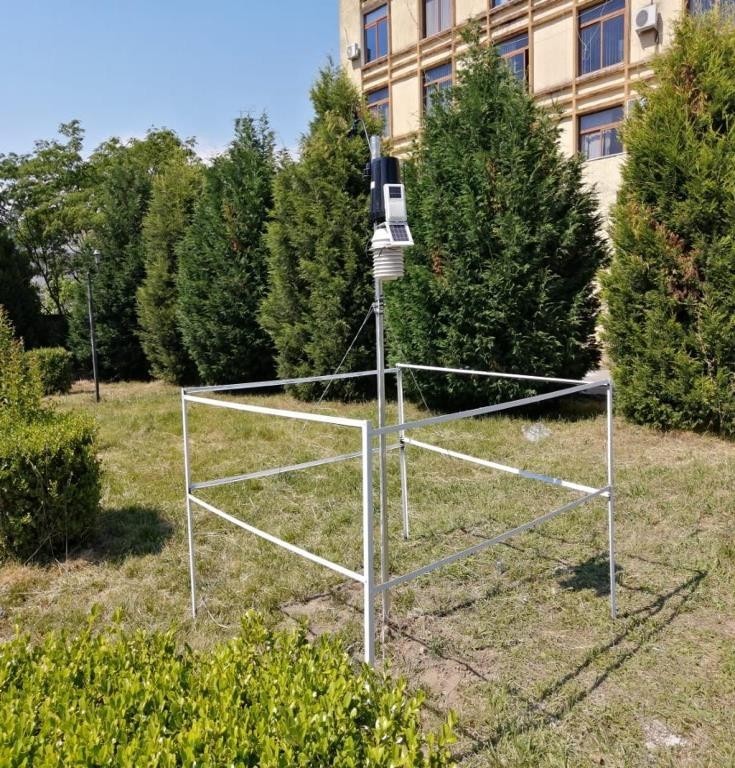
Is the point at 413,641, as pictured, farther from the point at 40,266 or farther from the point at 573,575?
the point at 40,266

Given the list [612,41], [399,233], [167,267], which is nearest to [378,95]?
[612,41]

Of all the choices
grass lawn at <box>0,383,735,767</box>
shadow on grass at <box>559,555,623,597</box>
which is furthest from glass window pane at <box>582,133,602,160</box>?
shadow on grass at <box>559,555,623,597</box>

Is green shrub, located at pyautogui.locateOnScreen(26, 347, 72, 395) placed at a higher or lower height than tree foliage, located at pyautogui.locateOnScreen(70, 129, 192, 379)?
lower

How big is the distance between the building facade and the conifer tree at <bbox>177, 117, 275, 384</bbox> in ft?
12.3

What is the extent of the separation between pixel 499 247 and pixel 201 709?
6.44 m

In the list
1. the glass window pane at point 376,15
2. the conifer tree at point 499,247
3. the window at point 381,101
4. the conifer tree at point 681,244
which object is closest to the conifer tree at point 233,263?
the conifer tree at point 499,247

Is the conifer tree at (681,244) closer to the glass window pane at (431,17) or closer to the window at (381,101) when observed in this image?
the glass window pane at (431,17)

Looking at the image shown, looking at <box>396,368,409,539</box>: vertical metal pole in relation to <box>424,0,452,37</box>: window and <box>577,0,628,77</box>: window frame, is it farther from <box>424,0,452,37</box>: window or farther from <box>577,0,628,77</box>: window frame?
<box>424,0,452,37</box>: window

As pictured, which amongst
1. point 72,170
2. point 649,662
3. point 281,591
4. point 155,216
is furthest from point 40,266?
point 649,662

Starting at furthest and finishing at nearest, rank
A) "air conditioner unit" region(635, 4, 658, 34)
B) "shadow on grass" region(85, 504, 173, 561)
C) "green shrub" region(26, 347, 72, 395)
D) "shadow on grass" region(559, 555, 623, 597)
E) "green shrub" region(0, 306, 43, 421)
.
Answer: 1. "air conditioner unit" region(635, 4, 658, 34)
2. "green shrub" region(26, 347, 72, 395)
3. "green shrub" region(0, 306, 43, 421)
4. "shadow on grass" region(85, 504, 173, 561)
5. "shadow on grass" region(559, 555, 623, 597)

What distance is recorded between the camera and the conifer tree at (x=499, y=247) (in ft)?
22.7

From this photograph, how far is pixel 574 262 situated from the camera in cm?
723

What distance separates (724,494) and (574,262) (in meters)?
3.45

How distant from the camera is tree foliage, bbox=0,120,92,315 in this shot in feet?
59.6
